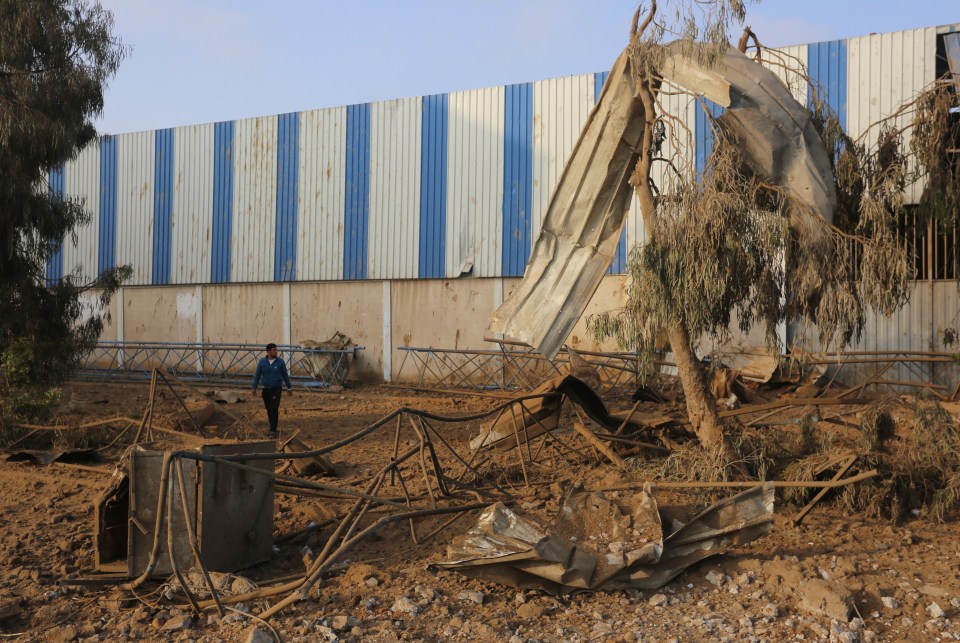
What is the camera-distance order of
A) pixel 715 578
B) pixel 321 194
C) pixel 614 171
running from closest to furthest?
pixel 715 578, pixel 614 171, pixel 321 194

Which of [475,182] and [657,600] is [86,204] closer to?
[475,182]

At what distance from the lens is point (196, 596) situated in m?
6.06

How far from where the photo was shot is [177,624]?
18.6ft

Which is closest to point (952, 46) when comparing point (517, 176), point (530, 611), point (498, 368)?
point (517, 176)

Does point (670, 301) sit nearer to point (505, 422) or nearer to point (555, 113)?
point (505, 422)

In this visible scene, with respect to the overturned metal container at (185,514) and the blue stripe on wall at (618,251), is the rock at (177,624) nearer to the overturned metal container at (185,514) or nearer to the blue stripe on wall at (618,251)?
the overturned metal container at (185,514)

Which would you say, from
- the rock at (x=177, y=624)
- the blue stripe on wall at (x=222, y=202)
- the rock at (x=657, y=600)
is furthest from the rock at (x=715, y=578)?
the blue stripe on wall at (x=222, y=202)

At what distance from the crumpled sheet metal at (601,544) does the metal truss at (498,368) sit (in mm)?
8234

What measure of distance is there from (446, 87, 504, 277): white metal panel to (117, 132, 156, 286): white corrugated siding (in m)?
9.73

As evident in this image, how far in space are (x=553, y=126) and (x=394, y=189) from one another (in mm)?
4346

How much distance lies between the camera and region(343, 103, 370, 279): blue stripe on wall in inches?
834

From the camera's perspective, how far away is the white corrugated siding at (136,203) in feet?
80.6

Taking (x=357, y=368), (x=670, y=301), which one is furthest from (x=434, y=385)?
(x=670, y=301)

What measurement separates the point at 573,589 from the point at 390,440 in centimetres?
603
